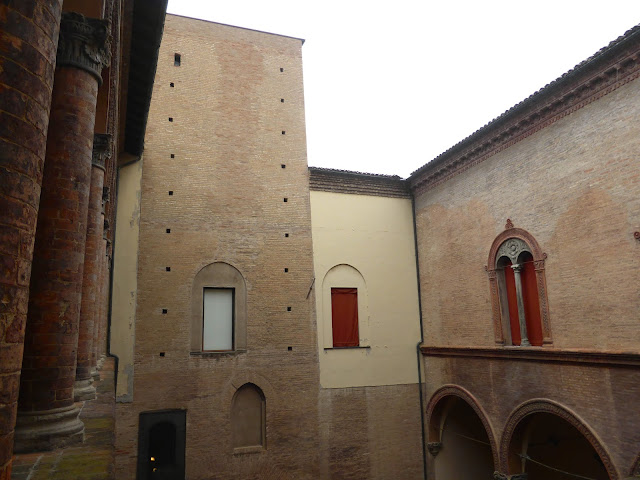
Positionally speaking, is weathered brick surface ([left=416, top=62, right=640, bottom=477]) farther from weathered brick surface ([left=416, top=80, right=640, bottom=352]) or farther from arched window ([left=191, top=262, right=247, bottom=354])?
arched window ([left=191, top=262, right=247, bottom=354])

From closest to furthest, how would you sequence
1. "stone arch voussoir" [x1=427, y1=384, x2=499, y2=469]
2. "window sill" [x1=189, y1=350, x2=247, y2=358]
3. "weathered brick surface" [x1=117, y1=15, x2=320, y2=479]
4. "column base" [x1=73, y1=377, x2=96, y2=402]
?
"column base" [x1=73, y1=377, x2=96, y2=402]
"stone arch voussoir" [x1=427, y1=384, x2=499, y2=469]
"weathered brick surface" [x1=117, y1=15, x2=320, y2=479]
"window sill" [x1=189, y1=350, x2=247, y2=358]

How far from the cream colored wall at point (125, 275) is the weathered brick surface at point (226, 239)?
0.58ft

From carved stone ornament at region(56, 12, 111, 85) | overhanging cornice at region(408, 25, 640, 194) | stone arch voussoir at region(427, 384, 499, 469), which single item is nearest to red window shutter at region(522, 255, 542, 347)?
stone arch voussoir at region(427, 384, 499, 469)

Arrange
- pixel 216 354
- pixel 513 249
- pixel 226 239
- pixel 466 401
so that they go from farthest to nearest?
pixel 226 239, pixel 466 401, pixel 216 354, pixel 513 249

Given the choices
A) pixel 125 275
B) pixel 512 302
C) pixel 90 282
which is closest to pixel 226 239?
pixel 125 275

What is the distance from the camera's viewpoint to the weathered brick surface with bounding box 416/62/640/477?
866cm

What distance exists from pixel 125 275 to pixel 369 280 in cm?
656

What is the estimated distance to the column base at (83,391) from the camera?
5.48m

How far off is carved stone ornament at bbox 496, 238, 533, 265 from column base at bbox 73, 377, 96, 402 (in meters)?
8.78

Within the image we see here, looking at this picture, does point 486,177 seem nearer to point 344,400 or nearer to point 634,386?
point 634,386

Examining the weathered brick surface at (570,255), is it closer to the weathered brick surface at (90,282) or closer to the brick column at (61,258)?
the weathered brick surface at (90,282)

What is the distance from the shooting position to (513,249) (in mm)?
11188

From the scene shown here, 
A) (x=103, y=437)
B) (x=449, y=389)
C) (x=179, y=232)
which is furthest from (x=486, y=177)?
(x=103, y=437)

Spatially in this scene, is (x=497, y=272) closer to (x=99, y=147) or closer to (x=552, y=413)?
(x=552, y=413)
